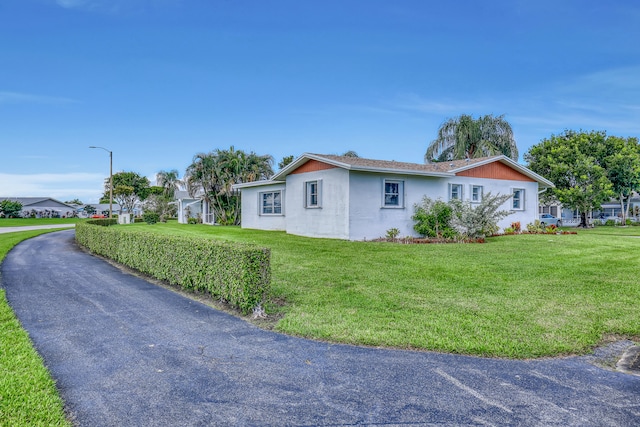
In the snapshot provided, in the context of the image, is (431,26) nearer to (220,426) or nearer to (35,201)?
(220,426)

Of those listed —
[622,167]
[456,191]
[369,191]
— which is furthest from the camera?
[622,167]

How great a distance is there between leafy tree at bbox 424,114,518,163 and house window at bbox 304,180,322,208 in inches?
778

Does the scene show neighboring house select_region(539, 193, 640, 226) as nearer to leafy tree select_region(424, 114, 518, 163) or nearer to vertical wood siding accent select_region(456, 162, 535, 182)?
leafy tree select_region(424, 114, 518, 163)

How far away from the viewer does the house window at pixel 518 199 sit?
22172 millimetres

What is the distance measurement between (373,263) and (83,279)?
702 cm

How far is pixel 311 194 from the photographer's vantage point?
18750 mm

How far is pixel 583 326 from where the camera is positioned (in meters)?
5.40

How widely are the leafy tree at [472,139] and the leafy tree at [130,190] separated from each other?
164 ft

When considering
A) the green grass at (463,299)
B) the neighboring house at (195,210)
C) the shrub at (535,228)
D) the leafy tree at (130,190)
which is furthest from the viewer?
the leafy tree at (130,190)

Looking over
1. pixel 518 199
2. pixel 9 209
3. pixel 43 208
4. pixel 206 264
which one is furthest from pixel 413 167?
pixel 43 208

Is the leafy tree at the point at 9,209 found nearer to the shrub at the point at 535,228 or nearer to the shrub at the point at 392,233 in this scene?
the shrub at the point at 392,233

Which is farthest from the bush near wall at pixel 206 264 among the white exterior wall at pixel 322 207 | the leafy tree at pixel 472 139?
the leafy tree at pixel 472 139

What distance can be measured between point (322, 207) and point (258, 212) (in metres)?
6.96

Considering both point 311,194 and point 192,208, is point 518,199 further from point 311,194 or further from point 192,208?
point 192,208
